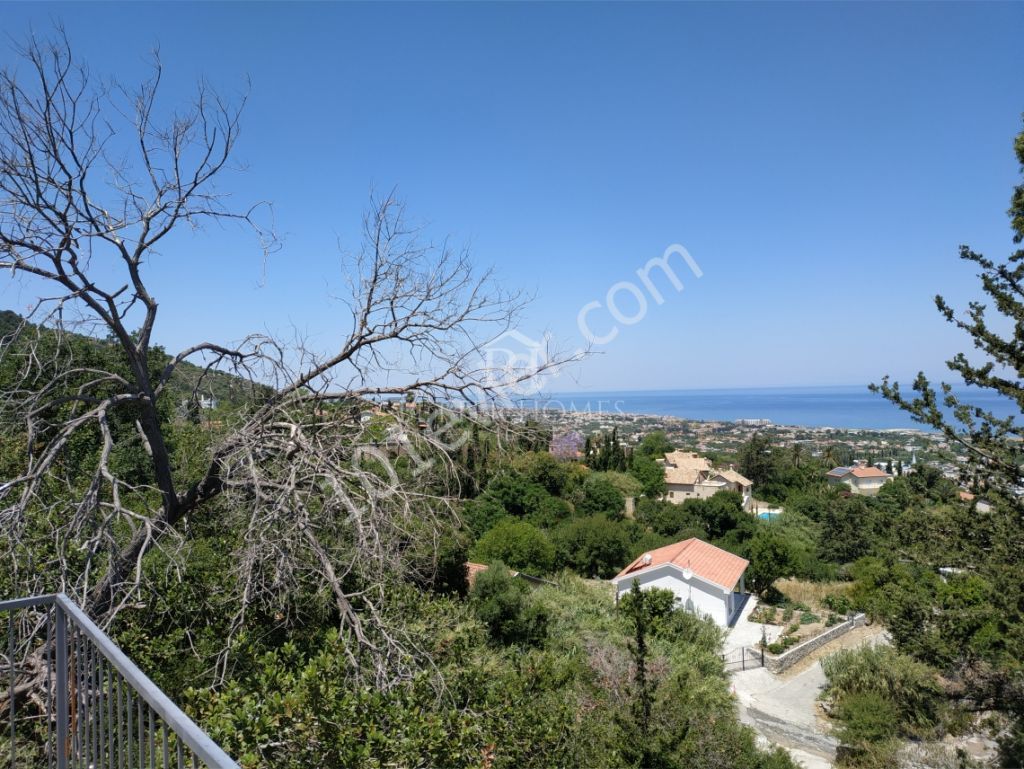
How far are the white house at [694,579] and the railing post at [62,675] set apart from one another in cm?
1739

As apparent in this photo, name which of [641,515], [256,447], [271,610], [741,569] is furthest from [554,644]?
[641,515]

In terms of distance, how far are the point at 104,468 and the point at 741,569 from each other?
21.9 meters

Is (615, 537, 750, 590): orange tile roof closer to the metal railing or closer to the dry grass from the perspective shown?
the dry grass

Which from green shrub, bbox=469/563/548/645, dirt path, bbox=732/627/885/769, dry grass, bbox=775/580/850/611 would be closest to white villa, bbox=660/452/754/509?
dry grass, bbox=775/580/850/611

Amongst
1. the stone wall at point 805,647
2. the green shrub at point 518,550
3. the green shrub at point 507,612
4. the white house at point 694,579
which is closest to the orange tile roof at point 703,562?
the white house at point 694,579

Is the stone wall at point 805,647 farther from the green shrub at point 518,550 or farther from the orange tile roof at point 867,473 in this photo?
the orange tile roof at point 867,473

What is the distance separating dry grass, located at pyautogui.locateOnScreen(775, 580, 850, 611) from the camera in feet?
78.6

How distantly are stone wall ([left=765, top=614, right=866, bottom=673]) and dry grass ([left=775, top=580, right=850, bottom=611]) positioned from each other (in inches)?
144

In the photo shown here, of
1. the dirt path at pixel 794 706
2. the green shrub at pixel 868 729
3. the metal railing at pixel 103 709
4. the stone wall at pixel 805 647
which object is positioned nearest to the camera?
the metal railing at pixel 103 709

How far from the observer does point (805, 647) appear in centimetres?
1723

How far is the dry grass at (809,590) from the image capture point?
78.6ft

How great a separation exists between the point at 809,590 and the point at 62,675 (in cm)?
2874

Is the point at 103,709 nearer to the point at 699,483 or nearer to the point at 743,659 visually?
the point at 743,659

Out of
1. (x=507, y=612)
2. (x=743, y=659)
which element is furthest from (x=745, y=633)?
(x=507, y=612)
